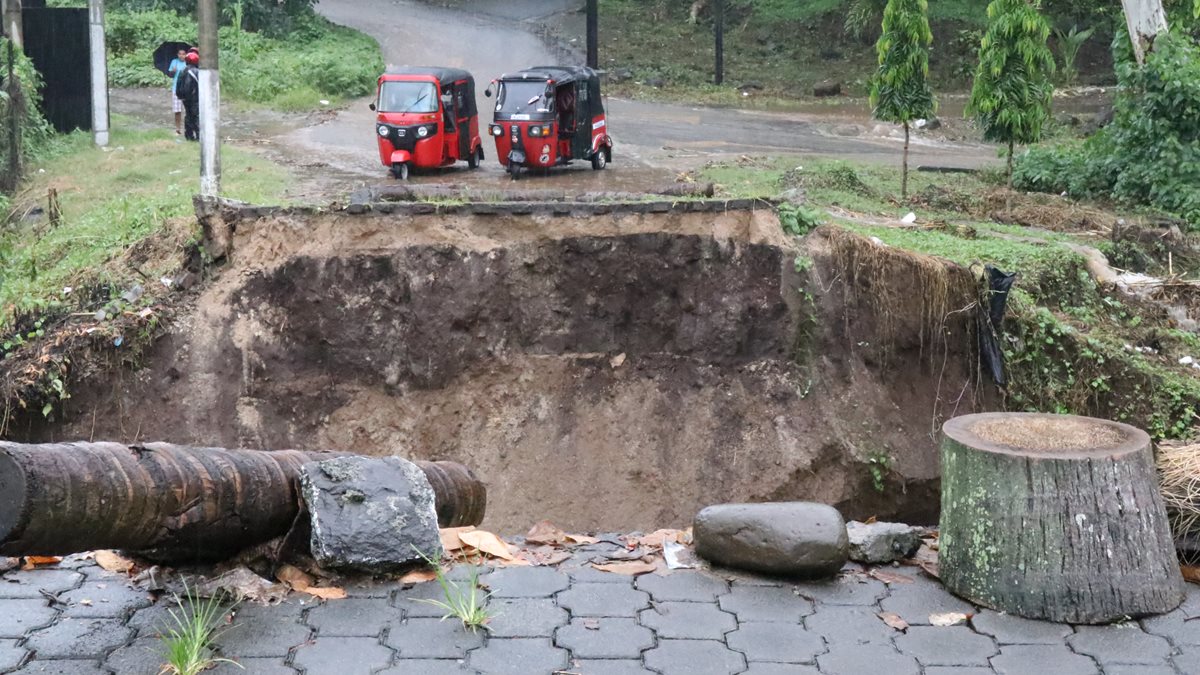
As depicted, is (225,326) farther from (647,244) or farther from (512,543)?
(512,543)

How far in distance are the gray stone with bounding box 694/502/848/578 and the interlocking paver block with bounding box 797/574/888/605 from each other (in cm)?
→ 5

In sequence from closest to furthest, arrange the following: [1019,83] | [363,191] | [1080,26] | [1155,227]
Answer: [363,191]
[1155,227]
[1019,83]
[1080,26]

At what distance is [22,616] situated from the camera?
181 inches

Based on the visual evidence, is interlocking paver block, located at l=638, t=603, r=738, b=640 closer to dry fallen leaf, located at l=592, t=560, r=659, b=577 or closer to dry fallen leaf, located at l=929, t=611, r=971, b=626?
dry fallen leaf, located at l=592, t=560, r=659, b=577

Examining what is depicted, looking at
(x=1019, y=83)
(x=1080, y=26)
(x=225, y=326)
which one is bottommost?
(x=225, y=326)

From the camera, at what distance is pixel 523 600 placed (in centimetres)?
483

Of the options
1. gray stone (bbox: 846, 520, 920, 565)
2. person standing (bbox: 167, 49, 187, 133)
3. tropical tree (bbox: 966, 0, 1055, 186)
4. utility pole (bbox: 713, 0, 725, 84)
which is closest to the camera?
gray stone (bbox: 846, 520, 920, 565)

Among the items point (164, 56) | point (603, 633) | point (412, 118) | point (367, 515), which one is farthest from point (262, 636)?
point (164, 56)

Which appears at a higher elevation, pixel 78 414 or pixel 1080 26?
pixel 1080 26

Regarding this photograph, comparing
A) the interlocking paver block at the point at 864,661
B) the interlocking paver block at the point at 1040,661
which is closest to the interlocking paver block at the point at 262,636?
the interlocking paver block at the point at 864,661

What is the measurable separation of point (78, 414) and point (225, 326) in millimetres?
1356

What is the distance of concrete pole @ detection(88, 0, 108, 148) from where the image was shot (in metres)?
17.3

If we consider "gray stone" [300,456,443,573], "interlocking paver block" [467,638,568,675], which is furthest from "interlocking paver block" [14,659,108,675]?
"interlocking paver block" [467,638,568,675]

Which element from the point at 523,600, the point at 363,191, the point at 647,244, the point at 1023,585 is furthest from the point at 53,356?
the point at 1023,585
